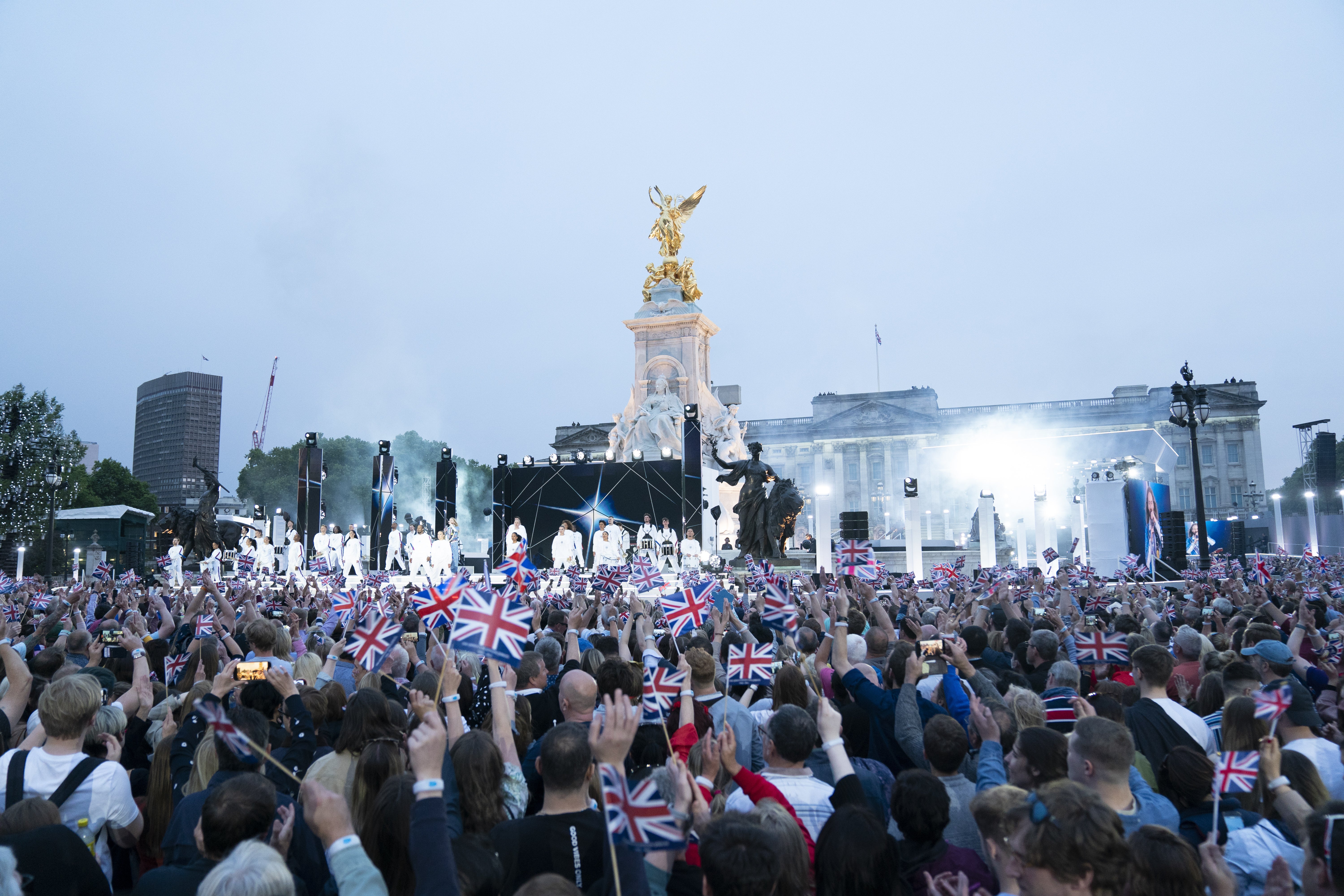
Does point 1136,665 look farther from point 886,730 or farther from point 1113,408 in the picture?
point 1113,408

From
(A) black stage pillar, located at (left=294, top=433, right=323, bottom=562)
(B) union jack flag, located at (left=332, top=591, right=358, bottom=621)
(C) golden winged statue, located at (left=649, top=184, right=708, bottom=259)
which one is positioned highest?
(C) golden winged statue, located at (left=649, top=184, right=708, bottom=259)

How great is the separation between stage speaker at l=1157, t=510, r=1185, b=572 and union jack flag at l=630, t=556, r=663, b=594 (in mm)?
12768

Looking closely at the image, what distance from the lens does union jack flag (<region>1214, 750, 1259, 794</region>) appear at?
11.8 feet

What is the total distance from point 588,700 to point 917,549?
2752 centimetres

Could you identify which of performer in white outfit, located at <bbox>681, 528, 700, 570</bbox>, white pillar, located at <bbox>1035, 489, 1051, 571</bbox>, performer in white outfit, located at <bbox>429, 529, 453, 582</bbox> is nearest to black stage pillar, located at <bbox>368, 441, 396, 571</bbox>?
performer in white outfit, located at <bbox>429, 529, 453, 582</bbox>

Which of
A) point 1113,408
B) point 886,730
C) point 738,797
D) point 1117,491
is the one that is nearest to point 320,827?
point 738,797

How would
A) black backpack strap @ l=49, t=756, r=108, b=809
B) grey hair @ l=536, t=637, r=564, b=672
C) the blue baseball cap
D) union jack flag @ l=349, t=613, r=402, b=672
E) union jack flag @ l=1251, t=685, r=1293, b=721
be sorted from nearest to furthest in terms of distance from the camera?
union jack flag @ l=1251, t=685, r=1293, b=721 → black backpack strap @ l=49, t=756, r=108, b=809 → the blue baseball cap → union jack flag @ l=349, t=613, r=402, b=672 → grey hair @ l=536, t=637, r=564, b=672

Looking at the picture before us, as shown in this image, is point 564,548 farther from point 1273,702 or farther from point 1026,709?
point 1273,702

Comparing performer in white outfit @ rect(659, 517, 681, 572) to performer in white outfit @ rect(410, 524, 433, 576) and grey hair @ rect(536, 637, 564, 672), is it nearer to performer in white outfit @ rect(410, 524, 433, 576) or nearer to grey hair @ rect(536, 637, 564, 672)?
performer in white outfit @ rect(410, 524, 433, 576)

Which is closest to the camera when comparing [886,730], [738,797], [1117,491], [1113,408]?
[738,797]

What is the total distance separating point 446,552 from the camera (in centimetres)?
2981

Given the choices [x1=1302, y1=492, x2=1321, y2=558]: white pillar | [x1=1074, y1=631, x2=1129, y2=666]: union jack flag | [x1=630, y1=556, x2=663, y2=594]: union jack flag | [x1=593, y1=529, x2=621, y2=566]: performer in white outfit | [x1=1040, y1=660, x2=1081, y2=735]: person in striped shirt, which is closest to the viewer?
[x1=1040, y1=660, x2=1081, y2=735]: person in striped shirt

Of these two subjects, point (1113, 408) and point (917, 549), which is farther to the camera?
point (1113, 408)

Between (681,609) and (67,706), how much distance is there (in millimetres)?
4835
